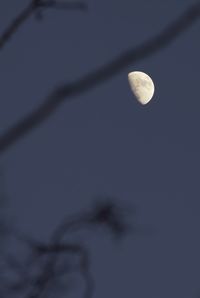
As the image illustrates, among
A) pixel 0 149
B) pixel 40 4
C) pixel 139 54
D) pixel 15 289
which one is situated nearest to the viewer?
pixel 139 54

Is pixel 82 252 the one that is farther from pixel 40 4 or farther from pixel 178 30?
pixel 178 30

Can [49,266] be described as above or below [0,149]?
above

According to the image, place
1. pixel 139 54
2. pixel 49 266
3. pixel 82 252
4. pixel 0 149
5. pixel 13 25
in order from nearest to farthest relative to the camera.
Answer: pixel 139 54, pixel 0 149, pixel 13 25, pixel 82 252, pixel 49 266

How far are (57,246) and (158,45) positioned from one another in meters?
1.06

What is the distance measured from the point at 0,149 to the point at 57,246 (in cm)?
87

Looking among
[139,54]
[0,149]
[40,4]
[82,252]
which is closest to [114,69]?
[139,54]

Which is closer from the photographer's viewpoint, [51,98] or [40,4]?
[51,98]

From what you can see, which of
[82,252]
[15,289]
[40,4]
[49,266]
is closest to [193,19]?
[40,4]

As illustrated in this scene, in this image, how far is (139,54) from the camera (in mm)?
538

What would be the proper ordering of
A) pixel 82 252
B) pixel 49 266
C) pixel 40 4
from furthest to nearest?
pixel 49 266
pixel 82 252
pixel 40 4

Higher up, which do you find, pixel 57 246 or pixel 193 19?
pixel 57 246

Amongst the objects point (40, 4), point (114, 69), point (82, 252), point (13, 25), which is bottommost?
point (114, 69)

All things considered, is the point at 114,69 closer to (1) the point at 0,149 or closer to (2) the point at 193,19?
(2) the point at 193,19

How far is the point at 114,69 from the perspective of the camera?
0.54 meters
